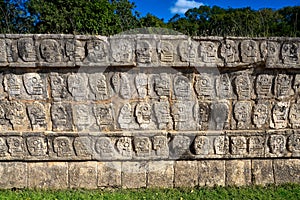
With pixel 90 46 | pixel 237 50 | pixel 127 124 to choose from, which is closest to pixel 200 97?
pixel 237 50

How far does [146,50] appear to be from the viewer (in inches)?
142

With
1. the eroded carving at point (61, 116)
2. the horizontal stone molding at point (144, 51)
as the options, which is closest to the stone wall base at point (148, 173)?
the eroded carving at point (61, 116)

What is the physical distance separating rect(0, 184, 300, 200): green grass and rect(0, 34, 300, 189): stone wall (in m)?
0.11

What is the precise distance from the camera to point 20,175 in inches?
149

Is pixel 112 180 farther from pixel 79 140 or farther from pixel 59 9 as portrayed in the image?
pixel 59 9

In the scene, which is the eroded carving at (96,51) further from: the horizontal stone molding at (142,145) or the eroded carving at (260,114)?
the eroded carving at (260,114)

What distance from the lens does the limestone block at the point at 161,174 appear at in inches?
152

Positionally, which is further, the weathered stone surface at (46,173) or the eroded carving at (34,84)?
the weathered stone surface at (46,173)

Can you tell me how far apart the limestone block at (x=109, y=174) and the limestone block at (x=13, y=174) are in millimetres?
1053

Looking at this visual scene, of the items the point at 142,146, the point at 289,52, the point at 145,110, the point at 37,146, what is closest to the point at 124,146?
the point at 142,146

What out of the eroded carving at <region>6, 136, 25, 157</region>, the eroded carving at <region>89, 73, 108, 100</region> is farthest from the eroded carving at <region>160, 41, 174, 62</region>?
the eroded carving at <region>6, 136, 25, 157</region>

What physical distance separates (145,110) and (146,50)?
82cm

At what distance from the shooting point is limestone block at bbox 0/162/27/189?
379 cm

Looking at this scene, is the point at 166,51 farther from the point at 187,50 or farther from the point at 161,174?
the point at 161,174
